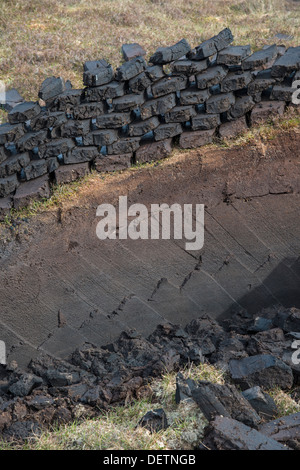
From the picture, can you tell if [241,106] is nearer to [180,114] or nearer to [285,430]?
[180,114]

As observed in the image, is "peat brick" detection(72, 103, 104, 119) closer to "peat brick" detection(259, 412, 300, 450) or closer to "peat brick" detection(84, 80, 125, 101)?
"peat brick" detection(84, 80, 125, 101)

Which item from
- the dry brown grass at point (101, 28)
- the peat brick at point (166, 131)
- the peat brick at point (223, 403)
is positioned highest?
the dry brown grass at point (101, 28)

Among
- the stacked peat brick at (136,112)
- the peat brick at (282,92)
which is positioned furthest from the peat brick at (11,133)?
the peat brick at (282,92)

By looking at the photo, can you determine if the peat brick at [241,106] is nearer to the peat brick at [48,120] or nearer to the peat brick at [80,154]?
the peat brick at [80,154]

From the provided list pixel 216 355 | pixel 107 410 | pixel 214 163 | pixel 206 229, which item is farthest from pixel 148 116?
pixel 107 410

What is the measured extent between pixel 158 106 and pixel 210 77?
600mm

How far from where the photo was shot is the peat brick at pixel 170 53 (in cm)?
540

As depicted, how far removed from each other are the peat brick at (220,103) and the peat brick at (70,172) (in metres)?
1.40

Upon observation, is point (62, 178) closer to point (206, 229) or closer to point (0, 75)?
point (206, 229)

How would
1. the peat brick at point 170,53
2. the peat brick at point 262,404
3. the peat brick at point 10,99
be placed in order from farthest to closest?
the peat brick at point 10,99 < the peat brick at point 170,53 < the peat brick at point 262,404

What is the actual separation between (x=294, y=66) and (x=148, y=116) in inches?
64.0

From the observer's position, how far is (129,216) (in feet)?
18.6

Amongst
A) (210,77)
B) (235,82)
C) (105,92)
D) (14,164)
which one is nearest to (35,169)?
(14,164)

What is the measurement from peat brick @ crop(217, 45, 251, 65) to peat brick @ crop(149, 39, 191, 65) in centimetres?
35
